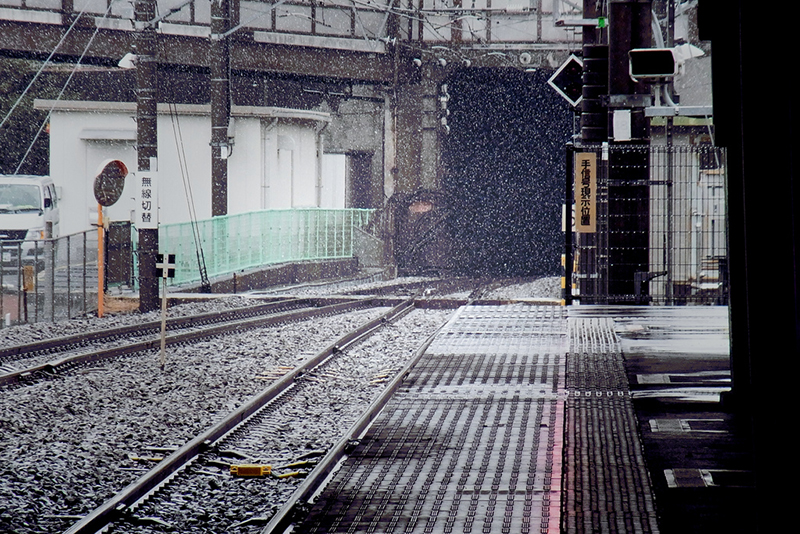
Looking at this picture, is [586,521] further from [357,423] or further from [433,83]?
[433,83]

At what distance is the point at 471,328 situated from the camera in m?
10.1

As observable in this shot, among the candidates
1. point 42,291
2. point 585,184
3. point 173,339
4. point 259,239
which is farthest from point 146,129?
point 585,184

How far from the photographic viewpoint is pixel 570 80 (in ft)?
45.1

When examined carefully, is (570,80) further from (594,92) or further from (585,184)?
(585,184)

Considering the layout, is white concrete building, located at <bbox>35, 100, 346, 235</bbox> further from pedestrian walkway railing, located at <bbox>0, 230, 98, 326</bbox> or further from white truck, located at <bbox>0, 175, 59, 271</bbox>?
pedestrian walkway railing, located at <bbox>0, 230, 98, 326</bbox>

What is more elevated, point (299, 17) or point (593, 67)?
point (299, 17)

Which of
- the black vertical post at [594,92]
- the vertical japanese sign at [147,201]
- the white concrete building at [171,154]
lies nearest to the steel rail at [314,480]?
the black vertical post at [594,92]

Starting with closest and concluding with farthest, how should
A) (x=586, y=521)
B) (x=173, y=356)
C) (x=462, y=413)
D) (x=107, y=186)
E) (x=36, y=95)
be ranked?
(x=586, y=521), (x=462, y=413), (x=173, y=356), (x=107, y=186), (x=36, y=95)

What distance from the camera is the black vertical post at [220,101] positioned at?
2258 centimetres

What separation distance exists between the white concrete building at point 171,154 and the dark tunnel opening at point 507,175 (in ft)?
20.4

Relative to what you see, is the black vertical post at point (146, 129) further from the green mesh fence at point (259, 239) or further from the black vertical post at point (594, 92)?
the black vertical post at point (594, 92)

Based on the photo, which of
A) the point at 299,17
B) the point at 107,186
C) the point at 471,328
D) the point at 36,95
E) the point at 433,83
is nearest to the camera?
the point at 471,328

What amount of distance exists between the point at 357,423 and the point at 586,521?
288 centimetres

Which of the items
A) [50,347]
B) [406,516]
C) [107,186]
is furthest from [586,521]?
[107,186]
